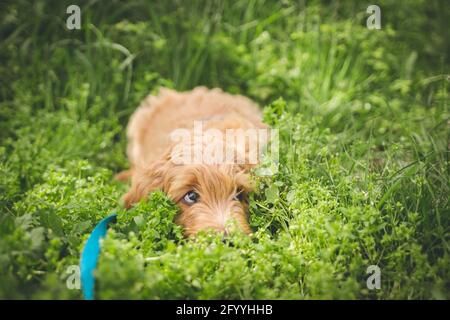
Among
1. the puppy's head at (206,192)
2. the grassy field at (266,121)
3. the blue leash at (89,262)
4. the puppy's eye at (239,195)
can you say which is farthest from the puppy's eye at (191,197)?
the blue leash at (89,262)

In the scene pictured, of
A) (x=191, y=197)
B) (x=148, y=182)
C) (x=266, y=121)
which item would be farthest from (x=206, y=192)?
(x=266, y=121)

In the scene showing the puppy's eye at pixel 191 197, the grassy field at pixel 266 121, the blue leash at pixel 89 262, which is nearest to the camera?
the blue leash at pixel 89 262

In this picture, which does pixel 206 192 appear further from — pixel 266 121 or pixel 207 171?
pixel 266 121

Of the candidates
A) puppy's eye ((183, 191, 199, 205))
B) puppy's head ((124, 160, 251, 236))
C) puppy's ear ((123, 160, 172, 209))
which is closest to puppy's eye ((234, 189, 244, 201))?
puppy's head ((124, 160, 251, 236))

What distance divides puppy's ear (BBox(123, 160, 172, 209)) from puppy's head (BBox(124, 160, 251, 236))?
10mm

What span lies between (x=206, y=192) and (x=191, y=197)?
0.12 meters

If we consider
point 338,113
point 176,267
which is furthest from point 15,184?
point 338,113

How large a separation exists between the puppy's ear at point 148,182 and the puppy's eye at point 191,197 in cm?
19

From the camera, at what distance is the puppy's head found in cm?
326

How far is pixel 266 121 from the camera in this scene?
390 cm

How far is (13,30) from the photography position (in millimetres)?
5516

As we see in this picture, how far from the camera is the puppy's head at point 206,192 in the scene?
3.26 m

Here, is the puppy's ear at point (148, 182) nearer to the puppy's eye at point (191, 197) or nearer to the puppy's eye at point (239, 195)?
A: the puppy's eye at point (191, 197)

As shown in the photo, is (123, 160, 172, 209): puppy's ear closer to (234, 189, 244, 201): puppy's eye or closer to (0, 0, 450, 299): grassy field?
(0, 0, 450, 299): grassy field
